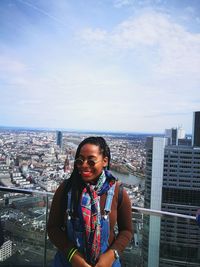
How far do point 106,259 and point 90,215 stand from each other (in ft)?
0.64

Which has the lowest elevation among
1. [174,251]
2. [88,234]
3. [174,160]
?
[174,160]

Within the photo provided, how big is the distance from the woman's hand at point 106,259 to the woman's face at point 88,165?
32 centimetres

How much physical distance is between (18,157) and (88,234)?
44.0 feet

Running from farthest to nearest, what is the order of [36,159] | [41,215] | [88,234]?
[36,159], [41,215], [88,234]

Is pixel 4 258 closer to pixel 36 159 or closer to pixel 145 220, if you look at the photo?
pixel 145 220

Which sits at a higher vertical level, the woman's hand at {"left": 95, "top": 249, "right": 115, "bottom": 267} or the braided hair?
the braided hair

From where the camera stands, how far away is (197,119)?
27.9 meters

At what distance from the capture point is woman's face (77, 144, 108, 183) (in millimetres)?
1270

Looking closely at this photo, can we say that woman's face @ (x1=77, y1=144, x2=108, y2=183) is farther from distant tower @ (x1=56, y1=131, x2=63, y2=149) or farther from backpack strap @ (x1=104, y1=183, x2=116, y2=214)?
distant tower @ (x1=56, y1=131, x2=63, y2=149)

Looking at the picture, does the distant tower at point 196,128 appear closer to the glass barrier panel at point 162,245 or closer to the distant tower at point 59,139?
the distant tower at point 59,139

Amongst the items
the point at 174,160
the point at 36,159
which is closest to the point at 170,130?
the point at 174,160

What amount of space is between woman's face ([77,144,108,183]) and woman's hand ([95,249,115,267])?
324mm

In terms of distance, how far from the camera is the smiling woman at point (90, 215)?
118 centimetres

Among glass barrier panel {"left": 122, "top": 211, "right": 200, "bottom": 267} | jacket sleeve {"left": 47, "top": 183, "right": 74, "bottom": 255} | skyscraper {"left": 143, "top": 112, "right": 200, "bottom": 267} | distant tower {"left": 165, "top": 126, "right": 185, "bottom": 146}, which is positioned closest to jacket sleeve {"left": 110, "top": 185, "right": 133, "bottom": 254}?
jacket sleeve {"left": 47, "top": 183, "right": 74, "bottom": 255}
